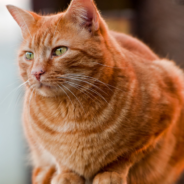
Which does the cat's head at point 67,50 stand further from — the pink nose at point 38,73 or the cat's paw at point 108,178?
the cat's paw at point 108,178

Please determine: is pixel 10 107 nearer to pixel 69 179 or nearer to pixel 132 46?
pixel 69 179

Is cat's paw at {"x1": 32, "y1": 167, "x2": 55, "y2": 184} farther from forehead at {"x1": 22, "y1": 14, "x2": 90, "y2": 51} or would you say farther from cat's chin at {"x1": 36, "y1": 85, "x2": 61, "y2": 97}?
forehead at {"x1": 22, "y1": 14, "x2": 90, "y2": 51}

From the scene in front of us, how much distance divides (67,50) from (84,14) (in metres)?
0.17

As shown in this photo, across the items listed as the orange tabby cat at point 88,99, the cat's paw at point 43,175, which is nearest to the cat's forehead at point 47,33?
the orange tabby cat at point 88,99

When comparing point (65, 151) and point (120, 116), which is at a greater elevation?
point (120, 116)

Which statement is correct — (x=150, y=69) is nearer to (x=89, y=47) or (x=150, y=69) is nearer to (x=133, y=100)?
(x=133, y=100)

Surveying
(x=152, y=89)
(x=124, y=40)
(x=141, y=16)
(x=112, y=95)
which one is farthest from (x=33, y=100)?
(x=141, y=16)

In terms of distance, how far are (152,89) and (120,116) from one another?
23 cm

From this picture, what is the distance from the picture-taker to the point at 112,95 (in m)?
1.17

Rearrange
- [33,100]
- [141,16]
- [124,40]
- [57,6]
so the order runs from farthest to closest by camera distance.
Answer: [141,16]
[57,6]
[124,40]
[33,100]

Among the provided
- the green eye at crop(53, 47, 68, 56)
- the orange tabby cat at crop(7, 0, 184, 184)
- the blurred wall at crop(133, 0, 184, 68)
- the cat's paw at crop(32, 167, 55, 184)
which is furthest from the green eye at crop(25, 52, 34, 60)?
the blurred wall at crop(133, 0, 184, 68)

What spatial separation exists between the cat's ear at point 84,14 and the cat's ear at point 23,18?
21cm

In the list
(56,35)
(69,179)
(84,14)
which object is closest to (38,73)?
(56,35)

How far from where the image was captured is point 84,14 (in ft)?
3.59
